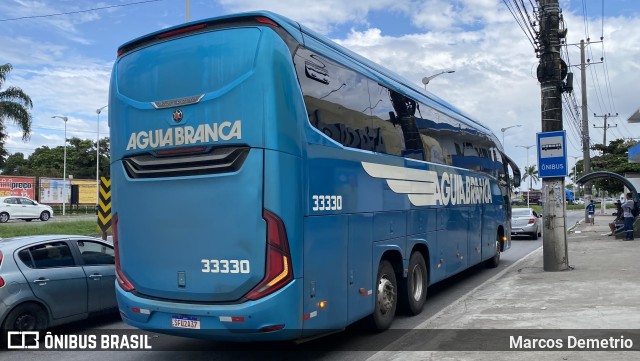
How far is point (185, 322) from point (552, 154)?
10.0m

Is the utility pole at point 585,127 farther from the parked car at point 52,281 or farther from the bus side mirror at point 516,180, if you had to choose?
the parked car at point 52,281

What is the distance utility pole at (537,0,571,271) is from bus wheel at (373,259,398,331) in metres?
6.47

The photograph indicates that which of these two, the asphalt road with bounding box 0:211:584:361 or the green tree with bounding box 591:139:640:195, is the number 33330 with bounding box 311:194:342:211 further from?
the green tree with bounding box 591:139:640:195

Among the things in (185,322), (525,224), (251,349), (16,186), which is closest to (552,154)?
(251,349)

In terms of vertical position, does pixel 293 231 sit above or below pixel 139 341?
above

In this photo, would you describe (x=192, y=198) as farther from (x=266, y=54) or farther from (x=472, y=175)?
(x=472, y=175)

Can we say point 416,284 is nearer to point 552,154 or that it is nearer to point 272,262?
point 272,262

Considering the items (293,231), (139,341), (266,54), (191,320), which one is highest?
(266,54)

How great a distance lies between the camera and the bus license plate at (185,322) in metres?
5.28

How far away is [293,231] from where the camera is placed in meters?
5.16

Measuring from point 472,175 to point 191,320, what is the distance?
803cm

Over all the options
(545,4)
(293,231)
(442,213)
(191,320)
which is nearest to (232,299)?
(191,320)

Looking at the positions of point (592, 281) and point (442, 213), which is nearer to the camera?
point (442, 213)

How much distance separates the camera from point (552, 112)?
12.5m
